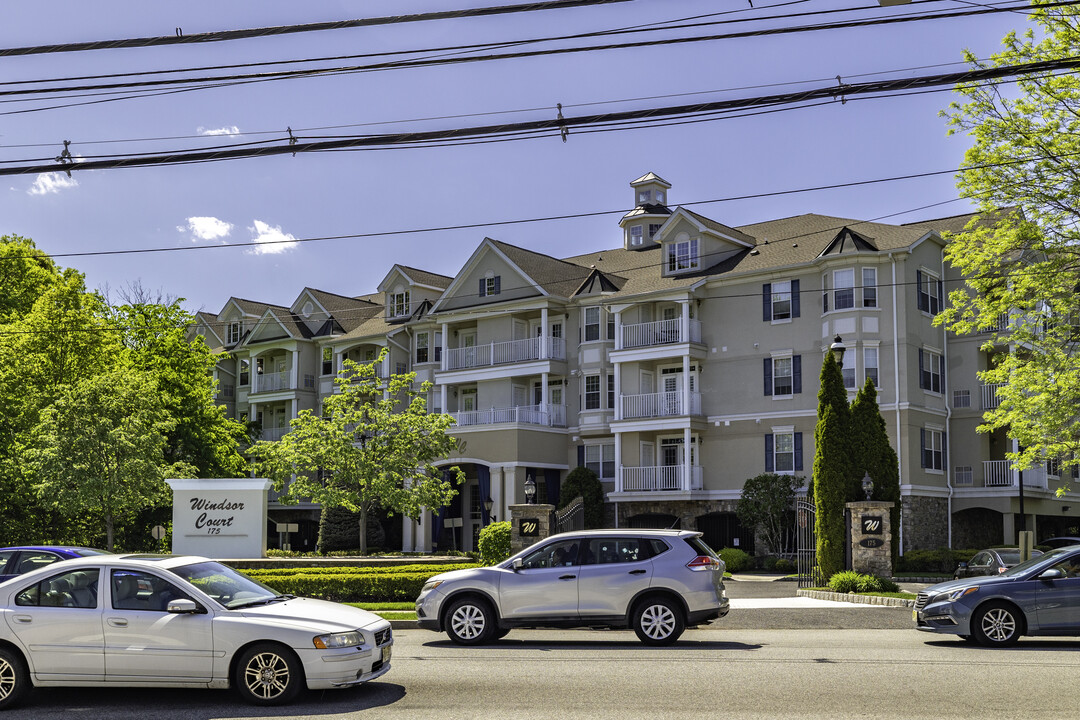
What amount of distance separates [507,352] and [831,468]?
21.1m

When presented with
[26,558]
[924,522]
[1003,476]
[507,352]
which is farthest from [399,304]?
[26,558]

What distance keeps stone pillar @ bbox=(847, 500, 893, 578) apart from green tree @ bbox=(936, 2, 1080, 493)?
159 inches

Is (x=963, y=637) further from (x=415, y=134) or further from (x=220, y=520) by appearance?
(x=220, y=520)

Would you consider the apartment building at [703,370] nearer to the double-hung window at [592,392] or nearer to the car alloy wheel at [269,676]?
the double-hung window at [592,392]

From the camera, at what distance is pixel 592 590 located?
50.1 feet

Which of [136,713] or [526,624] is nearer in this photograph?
[136,713]

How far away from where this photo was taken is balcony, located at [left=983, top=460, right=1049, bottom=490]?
3753 centimetres

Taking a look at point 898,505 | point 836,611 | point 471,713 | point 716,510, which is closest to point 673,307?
point 716,510

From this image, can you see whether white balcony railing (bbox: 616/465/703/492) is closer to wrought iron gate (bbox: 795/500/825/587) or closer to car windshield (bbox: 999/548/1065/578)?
wrought iron gate (bbox: 795/500/825/587)

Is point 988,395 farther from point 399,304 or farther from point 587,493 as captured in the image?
point 399,304

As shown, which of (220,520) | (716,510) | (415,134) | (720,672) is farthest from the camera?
(716,510)

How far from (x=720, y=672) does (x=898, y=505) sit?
19407mm

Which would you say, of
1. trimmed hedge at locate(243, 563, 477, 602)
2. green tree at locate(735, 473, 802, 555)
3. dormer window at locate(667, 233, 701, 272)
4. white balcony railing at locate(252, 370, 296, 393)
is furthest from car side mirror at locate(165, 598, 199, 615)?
white balcony railing at locate(252, 370, 296, 393)

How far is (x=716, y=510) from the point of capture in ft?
130
